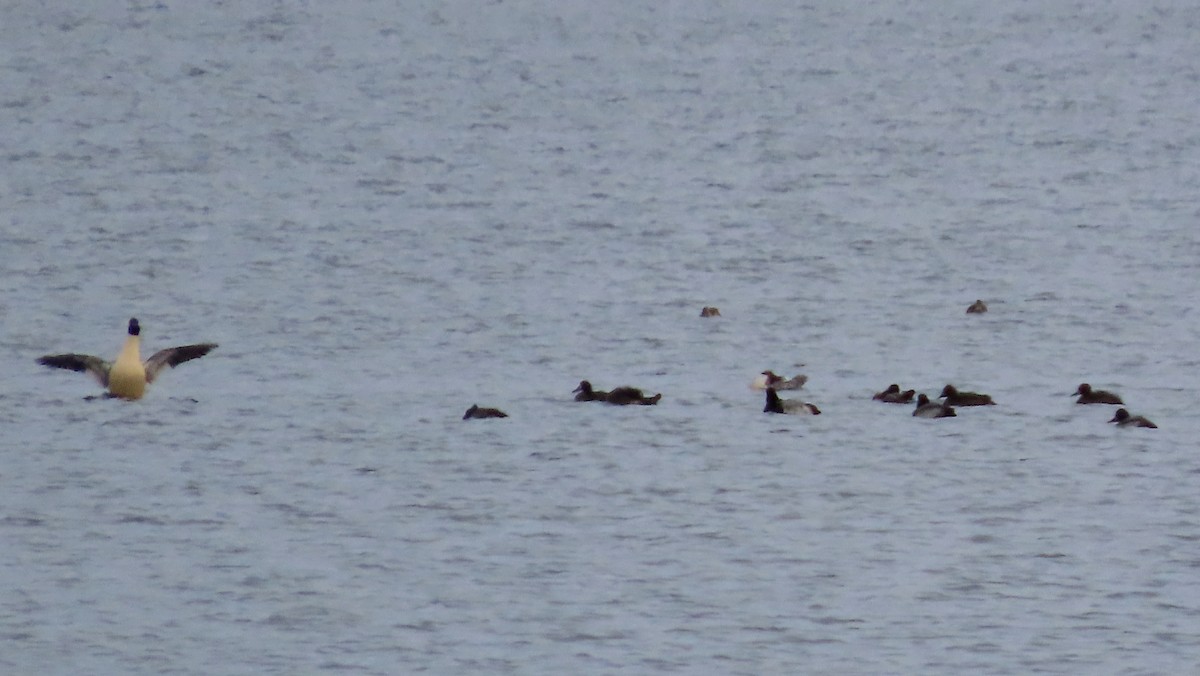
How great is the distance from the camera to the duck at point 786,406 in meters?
22.0

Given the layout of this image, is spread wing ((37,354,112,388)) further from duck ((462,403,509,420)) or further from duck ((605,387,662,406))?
duck ((605,387,662,406))

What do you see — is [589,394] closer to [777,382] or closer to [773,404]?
[773,404]

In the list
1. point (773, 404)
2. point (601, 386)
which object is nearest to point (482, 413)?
point (601, 386)

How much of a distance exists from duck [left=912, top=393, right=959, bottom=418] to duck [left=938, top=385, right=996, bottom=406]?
317 mm

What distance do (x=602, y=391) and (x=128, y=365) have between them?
4.42 m

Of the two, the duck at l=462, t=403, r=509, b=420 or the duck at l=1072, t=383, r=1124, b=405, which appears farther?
the duck at l=1072, t=383, r=1124, b=405

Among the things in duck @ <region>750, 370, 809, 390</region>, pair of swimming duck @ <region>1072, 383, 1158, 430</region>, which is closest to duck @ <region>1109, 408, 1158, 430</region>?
pair of swimming duck @ <region>1072, 383, 1158, 430</region>

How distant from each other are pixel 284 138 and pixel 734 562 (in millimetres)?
38705

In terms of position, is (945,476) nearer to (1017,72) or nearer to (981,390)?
(981,390)

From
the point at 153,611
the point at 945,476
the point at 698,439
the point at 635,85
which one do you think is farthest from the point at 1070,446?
the point at 635,85

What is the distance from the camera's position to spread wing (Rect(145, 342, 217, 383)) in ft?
74.5

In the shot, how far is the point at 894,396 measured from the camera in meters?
22.6

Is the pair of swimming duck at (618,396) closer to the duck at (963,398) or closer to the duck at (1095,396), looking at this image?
the duck at (963,398)

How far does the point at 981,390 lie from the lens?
925 inches
